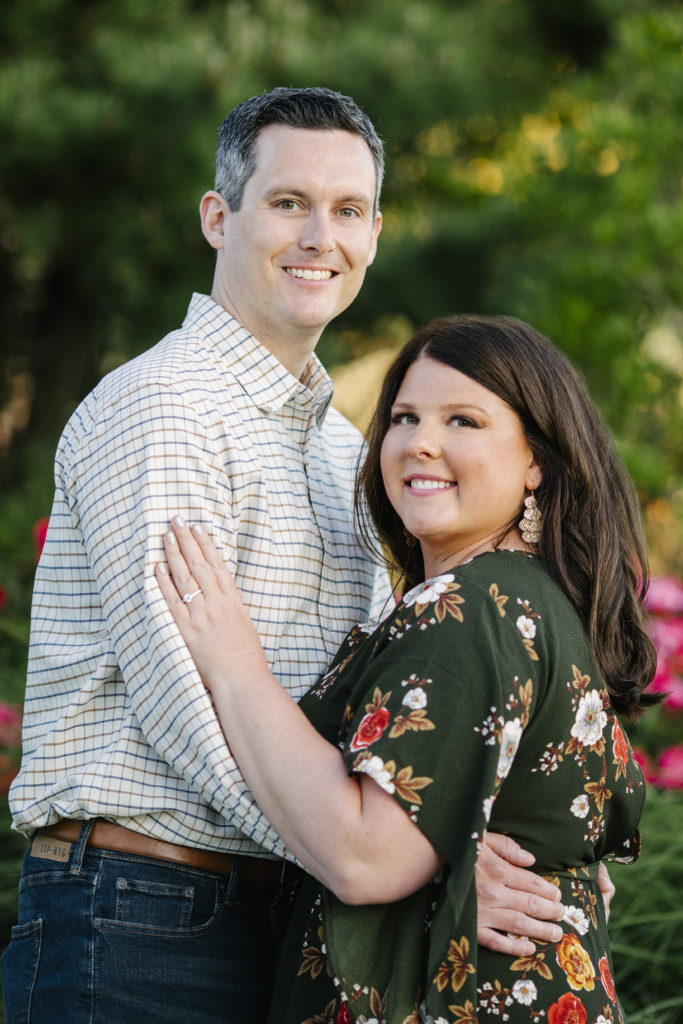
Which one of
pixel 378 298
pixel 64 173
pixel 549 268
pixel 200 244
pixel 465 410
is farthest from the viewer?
pixel 378 298

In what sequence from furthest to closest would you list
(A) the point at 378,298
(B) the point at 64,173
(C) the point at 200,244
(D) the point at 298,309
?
(A) the point at 378,298 < (C) the point at 200,244 < (B) the point at 64,173 < (D) the point at 298,309

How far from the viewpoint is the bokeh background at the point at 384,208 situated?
16.5 feet

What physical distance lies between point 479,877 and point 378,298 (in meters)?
5.26

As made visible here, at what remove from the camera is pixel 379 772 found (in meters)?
1.54

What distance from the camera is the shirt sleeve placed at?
1.71 meters

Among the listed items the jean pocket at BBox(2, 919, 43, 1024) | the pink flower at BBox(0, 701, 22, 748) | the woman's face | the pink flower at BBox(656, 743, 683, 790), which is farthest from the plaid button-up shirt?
the pink flower at BBox(0, 701, 22, 748)

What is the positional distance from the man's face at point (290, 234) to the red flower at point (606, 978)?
4.08 ft

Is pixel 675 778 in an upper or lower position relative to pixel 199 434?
lower

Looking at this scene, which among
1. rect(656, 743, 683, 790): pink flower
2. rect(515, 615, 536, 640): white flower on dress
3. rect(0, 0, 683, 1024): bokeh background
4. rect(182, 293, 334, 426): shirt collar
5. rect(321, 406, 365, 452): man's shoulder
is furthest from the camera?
rect(0, 0, 683, 1024): bokeh background

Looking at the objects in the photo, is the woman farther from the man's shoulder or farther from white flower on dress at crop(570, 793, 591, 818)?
the man's shoulder

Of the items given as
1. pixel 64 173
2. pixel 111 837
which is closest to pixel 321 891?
pixel 111 837

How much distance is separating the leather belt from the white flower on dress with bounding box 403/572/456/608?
0.55 m

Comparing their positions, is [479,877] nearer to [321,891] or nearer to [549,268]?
[321,891]

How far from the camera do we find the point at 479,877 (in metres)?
1.70
